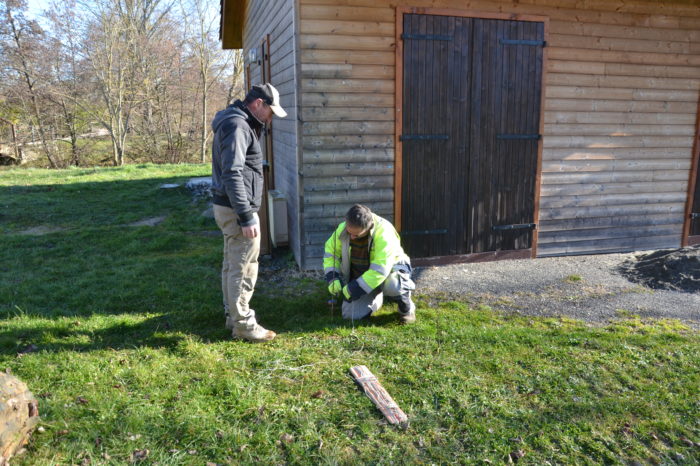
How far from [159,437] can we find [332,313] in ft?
6.74

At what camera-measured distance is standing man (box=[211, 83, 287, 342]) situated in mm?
3680

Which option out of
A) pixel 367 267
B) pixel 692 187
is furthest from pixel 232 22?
pixel 692 187

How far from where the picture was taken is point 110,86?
693 inches

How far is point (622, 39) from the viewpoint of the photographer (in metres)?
6.36

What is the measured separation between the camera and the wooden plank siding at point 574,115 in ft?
18.1

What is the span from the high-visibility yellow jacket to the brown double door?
1.64 meters

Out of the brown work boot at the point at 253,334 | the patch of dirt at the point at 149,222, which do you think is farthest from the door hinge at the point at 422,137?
the patch of dirt at the point at 149,222

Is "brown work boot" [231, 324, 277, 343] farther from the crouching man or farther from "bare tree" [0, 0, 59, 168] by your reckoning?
"bare tree" [0, 0, 59, 168]

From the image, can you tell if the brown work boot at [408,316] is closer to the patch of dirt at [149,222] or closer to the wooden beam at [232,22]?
the patch of dirt at [149,222]

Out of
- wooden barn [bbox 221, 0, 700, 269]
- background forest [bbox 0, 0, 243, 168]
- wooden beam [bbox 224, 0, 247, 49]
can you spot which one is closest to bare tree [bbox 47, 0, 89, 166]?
background forest [bbox 0, 0, 243, 168]

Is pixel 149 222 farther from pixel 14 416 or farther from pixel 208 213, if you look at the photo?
pixel 14 416

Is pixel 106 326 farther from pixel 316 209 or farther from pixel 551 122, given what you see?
pixel 551 122

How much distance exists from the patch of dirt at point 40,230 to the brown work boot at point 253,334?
513cm

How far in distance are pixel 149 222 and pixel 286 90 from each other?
149 inches
